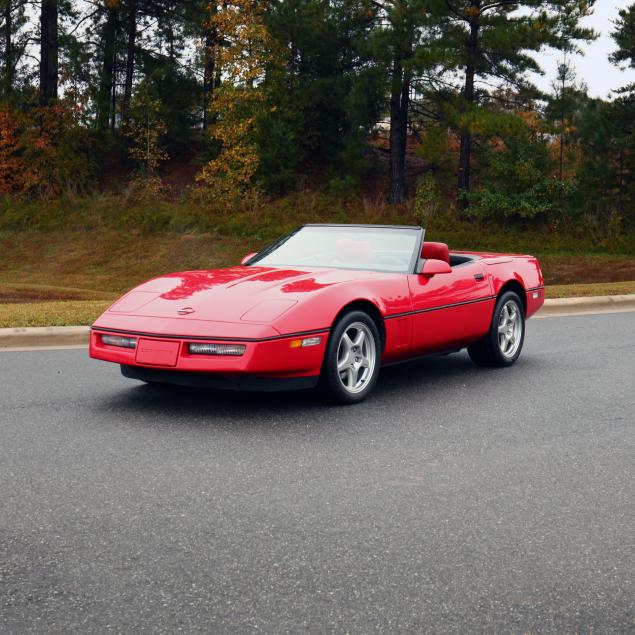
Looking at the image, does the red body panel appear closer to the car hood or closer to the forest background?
the car hood

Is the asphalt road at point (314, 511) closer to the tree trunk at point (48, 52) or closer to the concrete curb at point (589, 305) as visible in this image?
the concrete curb at point (589, 305)

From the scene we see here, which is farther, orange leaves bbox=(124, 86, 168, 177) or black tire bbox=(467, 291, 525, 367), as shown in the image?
orange leaves bbox=(124, 86, 168, 177)

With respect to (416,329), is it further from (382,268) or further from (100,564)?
(100,564)

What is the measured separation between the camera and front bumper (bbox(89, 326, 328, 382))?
20.0 feet

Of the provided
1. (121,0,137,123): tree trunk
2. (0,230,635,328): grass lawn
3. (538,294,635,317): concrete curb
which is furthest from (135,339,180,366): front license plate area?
(121,0,137,123): tree trunk

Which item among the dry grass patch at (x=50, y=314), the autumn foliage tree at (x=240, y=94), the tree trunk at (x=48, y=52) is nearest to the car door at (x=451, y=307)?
the dry grass patch at (x=50, y=314)

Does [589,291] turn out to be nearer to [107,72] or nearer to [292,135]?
[292,135]

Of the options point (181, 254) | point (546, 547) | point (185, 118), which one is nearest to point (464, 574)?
point (546, 547)

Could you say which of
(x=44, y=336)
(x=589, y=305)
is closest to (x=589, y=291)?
(x=589, y=305)

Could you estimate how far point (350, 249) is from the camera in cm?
777

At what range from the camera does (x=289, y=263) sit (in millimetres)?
7746

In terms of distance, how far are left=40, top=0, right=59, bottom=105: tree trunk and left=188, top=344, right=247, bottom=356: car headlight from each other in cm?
3293

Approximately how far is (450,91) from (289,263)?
86.4 ft

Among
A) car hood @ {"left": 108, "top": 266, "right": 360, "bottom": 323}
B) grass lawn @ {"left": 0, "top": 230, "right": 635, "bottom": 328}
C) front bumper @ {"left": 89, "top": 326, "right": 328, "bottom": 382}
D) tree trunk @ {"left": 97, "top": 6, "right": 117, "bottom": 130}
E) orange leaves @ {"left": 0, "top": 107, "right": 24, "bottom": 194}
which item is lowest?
grass lawn @ {"left": 0, "top": 230, "right": 635, "bottom": 328}
